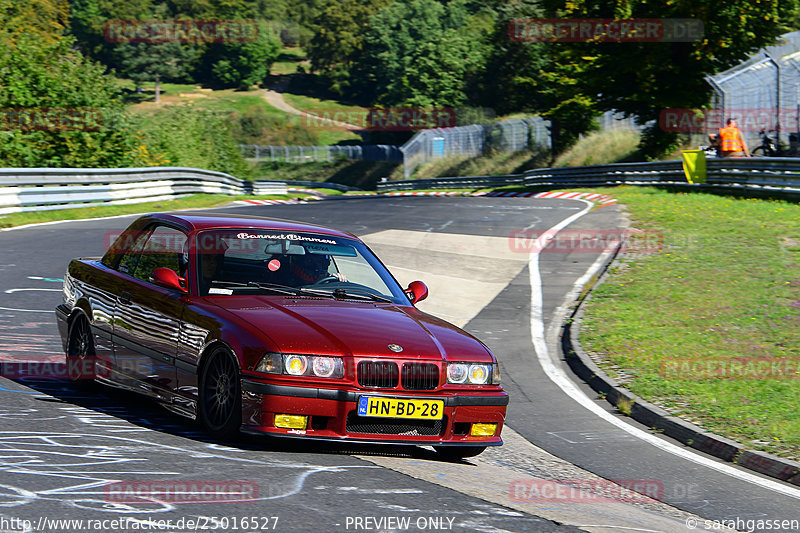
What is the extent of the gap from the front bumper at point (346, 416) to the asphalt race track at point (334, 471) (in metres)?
0.15

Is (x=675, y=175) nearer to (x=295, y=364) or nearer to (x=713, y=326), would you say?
(x=713, y=326)

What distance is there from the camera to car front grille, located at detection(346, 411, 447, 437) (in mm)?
6195

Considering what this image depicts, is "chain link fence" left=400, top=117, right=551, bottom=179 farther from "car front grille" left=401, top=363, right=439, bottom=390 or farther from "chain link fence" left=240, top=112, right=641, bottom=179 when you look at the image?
"car front grille" left=401, top=363, right=439, bottom=390

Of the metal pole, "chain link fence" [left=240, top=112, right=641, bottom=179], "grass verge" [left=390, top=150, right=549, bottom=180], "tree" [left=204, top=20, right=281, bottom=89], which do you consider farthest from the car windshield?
"tree" [left=204, top=20, right=281, bottom=89]

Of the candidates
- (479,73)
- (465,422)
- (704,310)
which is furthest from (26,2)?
(465,422)

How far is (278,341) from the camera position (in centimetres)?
614

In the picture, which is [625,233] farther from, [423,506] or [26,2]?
[26,2]

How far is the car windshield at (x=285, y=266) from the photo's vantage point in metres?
7.18

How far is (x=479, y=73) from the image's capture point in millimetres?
89000

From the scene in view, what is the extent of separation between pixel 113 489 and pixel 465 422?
2491mm

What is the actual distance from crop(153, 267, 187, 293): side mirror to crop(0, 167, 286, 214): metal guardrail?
1676 centimetres

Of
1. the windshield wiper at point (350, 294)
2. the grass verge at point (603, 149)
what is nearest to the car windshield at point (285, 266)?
the windshield wiper at point (350, 294)

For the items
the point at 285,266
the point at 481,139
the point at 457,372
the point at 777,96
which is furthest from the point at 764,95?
the point at 481,139

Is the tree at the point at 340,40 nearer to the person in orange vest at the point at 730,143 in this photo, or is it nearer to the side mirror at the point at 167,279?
the person in orange vest at the point at 730,143
